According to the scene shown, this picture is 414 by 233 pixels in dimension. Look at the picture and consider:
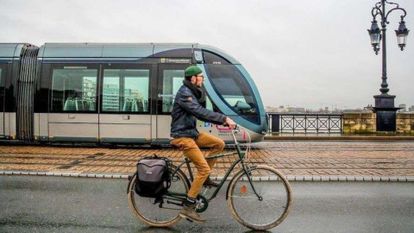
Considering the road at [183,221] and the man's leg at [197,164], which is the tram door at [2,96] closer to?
the road at [183,221]

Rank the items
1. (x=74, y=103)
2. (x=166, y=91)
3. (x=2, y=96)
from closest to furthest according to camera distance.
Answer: (x=166, y=91), (x=74, y=103), (x=2, y=96)

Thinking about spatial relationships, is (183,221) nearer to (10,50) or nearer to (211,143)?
(211,143)

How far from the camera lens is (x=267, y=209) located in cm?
523

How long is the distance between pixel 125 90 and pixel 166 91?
1.38 m

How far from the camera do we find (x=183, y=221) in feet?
18.0

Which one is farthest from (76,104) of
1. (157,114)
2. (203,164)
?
(203,164)

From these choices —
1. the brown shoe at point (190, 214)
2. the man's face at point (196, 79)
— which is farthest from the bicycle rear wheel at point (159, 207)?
the man's face at point (196, 79)

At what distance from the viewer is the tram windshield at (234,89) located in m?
14.0

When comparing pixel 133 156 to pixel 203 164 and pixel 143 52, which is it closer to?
pixel 143 52

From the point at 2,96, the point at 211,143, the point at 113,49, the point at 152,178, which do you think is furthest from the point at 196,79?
the point at 2,96

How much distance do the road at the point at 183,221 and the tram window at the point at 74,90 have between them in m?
6.53

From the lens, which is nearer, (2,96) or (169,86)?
(169,86)

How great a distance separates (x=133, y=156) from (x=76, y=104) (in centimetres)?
360

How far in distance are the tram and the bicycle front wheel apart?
28.4 feet
